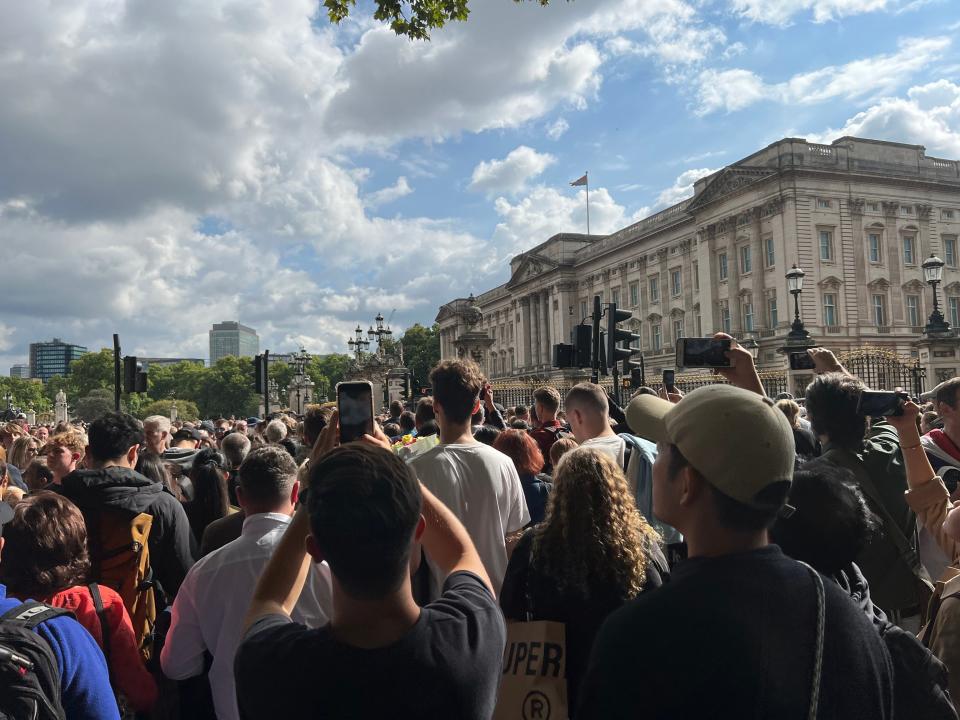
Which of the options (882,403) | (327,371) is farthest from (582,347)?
(327,371)

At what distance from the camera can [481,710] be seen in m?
1.93

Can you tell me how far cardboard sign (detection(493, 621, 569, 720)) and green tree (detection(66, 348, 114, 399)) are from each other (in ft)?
448

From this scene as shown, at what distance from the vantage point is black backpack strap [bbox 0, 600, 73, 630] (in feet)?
7.68

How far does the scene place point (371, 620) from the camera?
188cm

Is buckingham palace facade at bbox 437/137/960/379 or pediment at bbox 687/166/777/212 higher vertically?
pediment at bbox 687/166/777/212

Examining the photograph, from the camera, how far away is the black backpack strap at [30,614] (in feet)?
7.68

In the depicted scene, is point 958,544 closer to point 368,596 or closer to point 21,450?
point 368,596

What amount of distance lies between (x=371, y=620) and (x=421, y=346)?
115269mm

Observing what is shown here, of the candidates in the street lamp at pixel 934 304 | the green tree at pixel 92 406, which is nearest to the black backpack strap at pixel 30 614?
the street lamp at pixel 934 304

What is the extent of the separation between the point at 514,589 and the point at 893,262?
176 ft

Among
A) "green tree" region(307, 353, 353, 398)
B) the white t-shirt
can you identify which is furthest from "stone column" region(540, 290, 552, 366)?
the white t-shirt

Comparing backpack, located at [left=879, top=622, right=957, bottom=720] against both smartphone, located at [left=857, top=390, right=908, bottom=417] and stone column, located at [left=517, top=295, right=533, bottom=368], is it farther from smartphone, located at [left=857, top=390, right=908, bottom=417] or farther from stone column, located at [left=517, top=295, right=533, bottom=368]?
stone column, located at [left=517, top=295, right=533, bottom=368]

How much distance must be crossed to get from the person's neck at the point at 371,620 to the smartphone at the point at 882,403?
2.89 meters

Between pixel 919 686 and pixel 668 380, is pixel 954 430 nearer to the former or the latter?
pixel 919 686
